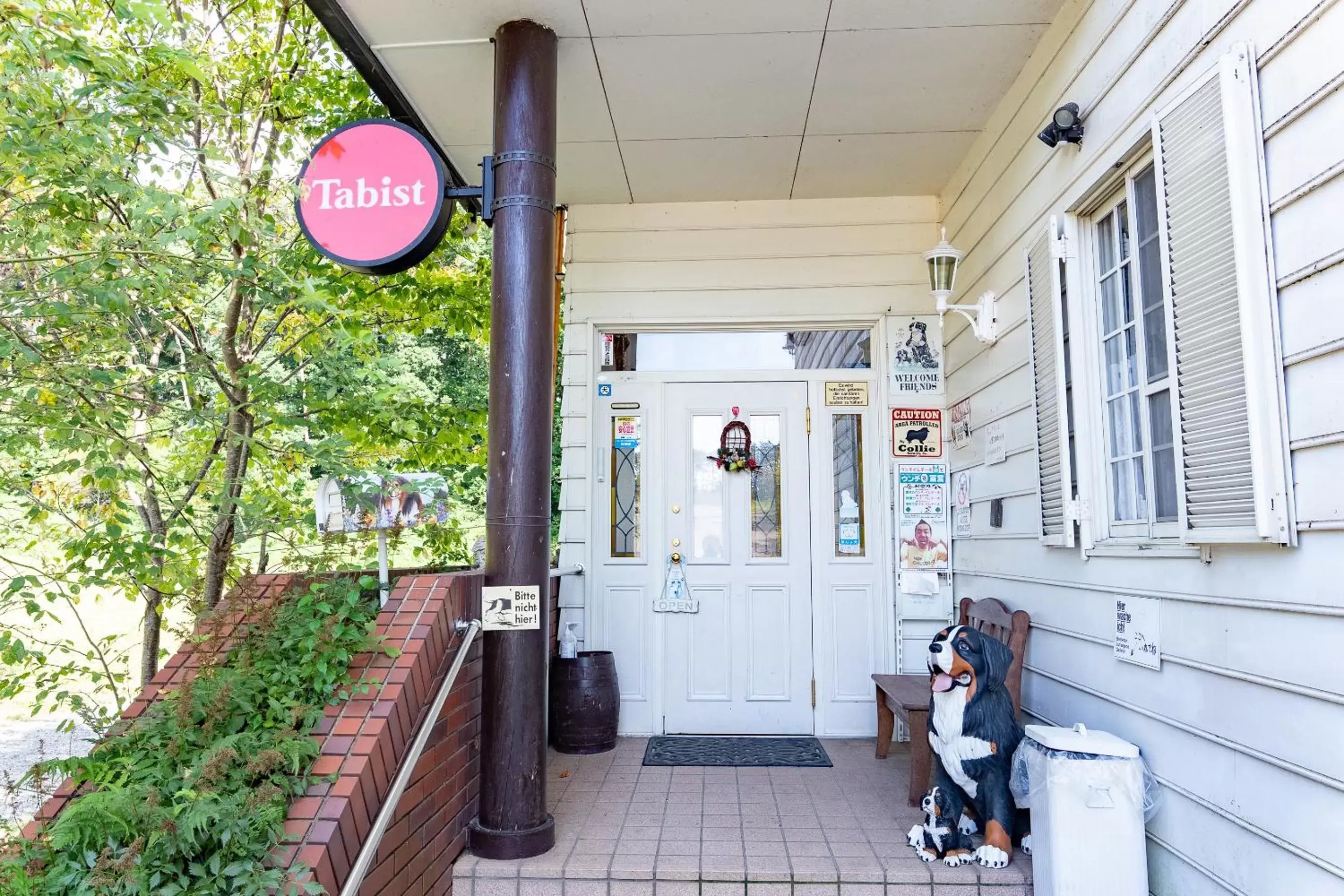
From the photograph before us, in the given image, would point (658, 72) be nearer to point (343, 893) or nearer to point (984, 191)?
point (984, 191)

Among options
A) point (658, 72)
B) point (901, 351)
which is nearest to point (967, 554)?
point (901, 351)

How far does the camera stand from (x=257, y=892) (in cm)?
185

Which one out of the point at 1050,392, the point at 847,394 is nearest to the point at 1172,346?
the point at 1050,392

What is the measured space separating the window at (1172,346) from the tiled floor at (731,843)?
47.9 inches

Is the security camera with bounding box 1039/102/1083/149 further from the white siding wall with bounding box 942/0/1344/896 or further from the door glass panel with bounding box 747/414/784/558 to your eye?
the door glass panel with bounding box 747/414/784/558

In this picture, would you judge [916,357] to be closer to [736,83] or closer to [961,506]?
[961,506]

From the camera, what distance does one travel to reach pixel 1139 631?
2.53 metres

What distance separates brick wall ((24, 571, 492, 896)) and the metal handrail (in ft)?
0.09

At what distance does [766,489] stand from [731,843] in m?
2.15

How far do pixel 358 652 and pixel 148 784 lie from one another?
0.62 metres

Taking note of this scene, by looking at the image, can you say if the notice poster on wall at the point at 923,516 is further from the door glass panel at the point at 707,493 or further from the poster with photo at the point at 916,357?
the door glass panel at the point at 707,493

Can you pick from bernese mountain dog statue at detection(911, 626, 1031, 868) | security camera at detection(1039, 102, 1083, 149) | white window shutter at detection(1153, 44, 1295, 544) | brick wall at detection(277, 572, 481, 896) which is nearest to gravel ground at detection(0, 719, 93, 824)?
brick wall at detection(277, 572, 481, 896)

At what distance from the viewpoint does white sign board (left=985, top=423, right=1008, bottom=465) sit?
369cm

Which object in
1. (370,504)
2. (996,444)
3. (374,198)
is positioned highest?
(374,198)
